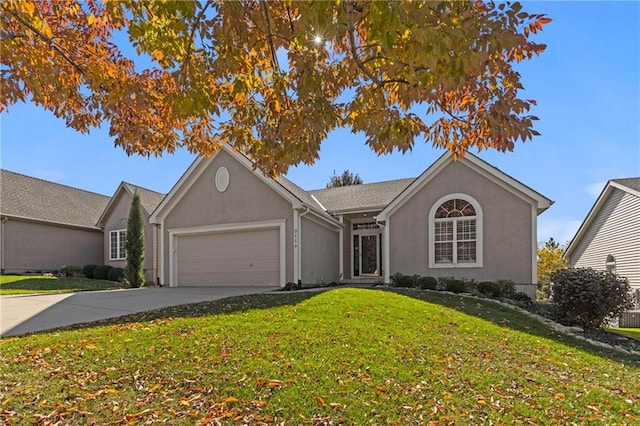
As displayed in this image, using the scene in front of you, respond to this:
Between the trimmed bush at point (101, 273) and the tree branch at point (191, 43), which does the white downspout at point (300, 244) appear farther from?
the trimmed bush at point (101, 273)

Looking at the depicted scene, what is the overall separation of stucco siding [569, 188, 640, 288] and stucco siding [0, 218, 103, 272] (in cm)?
2964

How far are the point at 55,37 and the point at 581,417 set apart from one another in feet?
27.8

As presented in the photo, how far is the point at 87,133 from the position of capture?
697cm

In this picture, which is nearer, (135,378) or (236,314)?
(135,378)

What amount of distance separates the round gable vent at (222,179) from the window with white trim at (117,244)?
11036 mm

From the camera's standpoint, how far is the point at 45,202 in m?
24.7

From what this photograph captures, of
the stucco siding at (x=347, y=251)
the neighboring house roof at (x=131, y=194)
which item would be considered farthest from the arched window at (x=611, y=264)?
the neighboring house roof at (x=131, y=194)

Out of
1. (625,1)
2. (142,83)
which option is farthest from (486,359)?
(142,83)

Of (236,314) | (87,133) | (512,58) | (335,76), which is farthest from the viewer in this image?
(236,314)

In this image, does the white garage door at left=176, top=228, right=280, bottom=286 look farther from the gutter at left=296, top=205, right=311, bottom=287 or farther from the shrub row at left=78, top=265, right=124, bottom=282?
the shrub row at left=78, top=265, right=124, bottom=282

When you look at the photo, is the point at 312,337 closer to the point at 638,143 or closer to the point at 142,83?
the point at 142,83

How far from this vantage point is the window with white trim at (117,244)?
79.5ft

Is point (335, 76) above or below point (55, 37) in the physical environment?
below

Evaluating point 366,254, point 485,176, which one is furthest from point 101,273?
point 485,176
